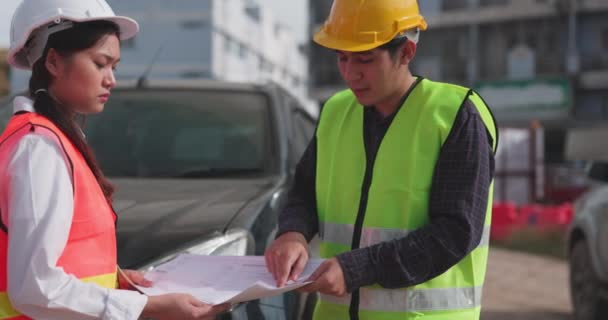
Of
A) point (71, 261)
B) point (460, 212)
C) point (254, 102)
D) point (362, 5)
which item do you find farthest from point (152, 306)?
point (254, 102)

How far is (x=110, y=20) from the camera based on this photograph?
1990mm

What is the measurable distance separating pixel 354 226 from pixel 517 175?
17.0 meters

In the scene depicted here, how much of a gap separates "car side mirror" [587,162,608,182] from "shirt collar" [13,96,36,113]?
464 cm

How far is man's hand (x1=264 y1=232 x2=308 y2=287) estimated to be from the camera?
2.27 metres

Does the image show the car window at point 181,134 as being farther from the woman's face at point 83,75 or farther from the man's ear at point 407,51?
the woman's face at point 83,75

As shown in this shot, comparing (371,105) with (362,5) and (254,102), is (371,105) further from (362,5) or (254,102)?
(254,102)

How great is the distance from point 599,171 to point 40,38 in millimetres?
4676

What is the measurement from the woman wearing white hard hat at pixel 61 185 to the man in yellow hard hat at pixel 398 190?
47 centimetres

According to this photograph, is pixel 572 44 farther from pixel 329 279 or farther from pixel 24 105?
pixel 24 105

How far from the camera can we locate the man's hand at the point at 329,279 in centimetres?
225

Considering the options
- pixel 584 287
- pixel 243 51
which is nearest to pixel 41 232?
pixel 584 287

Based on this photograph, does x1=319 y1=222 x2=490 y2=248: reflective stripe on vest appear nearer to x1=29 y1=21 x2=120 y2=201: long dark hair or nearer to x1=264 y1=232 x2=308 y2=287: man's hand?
x1=264 y1=232 x2=308 y2=287: man's hand

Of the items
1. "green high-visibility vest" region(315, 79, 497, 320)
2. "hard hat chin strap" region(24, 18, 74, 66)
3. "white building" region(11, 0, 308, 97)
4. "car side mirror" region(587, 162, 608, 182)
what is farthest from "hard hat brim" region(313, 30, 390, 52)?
"white building" region(11, 0, 308, 97)

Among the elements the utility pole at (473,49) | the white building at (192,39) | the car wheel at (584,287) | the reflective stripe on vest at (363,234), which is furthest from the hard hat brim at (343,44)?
the white building at (192,39)
